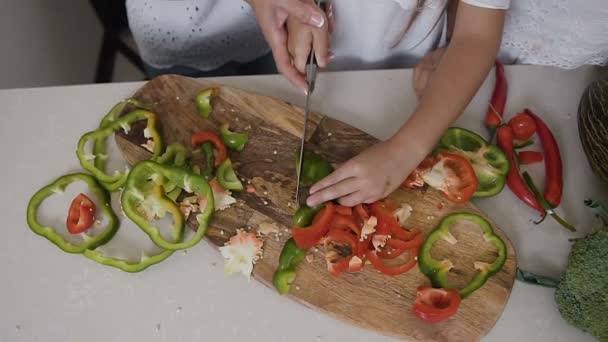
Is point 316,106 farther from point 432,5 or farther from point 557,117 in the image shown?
point 557,117

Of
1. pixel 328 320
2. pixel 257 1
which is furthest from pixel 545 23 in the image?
pixel 328 320

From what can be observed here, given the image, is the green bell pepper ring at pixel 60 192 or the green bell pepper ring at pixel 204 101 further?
the green bell pepper ring at pixel 204 101

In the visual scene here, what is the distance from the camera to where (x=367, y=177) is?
2.89 feet

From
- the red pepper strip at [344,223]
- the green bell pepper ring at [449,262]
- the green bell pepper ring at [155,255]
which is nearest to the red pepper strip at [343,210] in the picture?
the red pepper strip at [344,223]

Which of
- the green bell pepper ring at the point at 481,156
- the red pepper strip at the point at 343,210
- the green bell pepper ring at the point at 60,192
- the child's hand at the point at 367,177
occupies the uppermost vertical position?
the green bell pepper ring at the point at 481,156

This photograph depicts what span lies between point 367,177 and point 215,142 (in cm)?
26

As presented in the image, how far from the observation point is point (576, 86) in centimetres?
108

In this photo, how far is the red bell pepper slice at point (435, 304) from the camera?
0.83 meters

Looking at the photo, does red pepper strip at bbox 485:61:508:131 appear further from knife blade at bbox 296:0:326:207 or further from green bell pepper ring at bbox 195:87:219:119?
green bell pepper ring at bbox 195:87:219:119

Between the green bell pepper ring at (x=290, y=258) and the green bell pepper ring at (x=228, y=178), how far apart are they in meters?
0.11

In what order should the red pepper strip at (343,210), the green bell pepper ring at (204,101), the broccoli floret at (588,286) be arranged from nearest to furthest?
the broccoli floret at (588,286) → the red pepper strip at (343,210) → the green bell pepper ring at (204,101)

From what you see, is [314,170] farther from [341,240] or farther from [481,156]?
[481,156]

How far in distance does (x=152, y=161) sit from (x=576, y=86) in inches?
29.9

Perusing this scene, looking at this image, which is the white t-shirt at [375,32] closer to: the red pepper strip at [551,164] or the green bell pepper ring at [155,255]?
the red pepper strip at [551,164]
